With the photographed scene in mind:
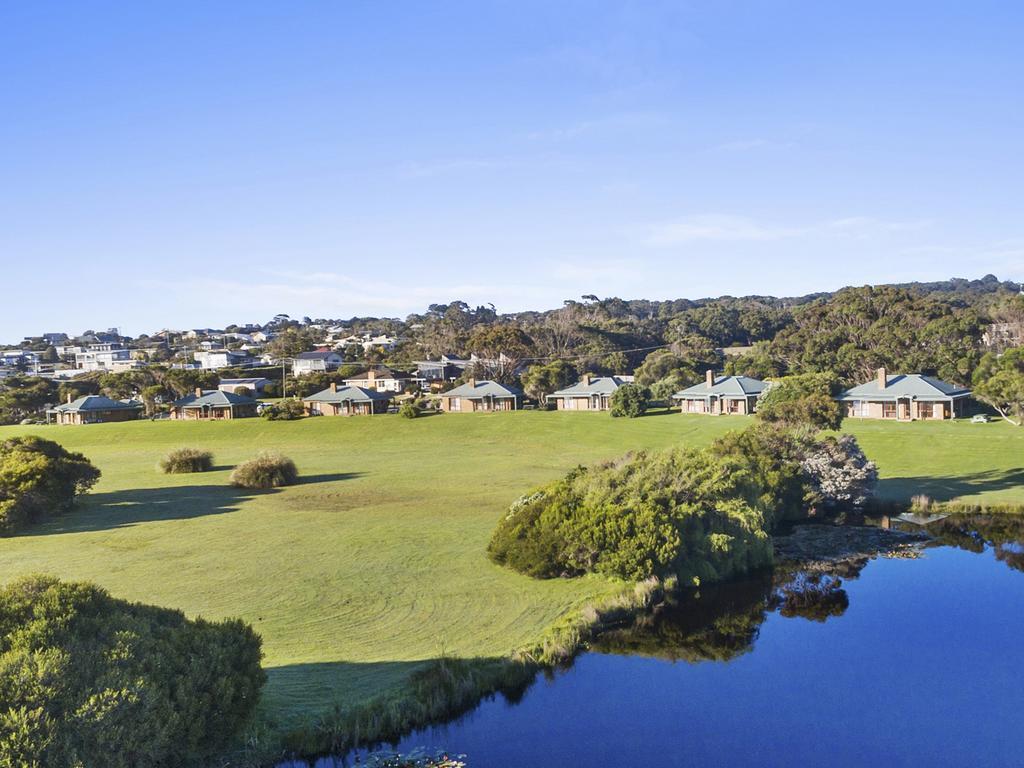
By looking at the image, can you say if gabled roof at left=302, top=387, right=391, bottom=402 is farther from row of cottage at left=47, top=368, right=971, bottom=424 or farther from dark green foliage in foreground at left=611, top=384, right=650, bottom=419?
dark green foliage in foreground at left=611, top=384, right=650, bottom=419

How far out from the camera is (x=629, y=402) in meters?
73.2

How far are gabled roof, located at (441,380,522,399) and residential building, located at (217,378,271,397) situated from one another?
26.0 metres

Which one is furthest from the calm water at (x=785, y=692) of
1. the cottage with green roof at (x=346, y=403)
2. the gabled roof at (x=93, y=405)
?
the gabled roof at (x=93, y=405)

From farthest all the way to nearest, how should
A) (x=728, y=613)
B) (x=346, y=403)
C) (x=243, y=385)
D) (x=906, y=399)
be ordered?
(x=243, y=385), (x=346, y=403), (x=906, y=399), (x=728, y=613)

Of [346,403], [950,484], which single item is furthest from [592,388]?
[950,484]

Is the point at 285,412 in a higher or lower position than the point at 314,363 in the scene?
lower

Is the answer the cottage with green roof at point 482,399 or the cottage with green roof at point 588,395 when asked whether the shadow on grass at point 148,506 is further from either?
the cottage with green roof at point 588,395

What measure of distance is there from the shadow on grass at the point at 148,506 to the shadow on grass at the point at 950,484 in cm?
2978

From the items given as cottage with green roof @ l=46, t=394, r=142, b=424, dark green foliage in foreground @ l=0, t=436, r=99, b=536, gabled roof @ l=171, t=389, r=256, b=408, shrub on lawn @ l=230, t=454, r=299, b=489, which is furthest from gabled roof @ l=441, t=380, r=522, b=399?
dark green foliage in foreground @ l=0, t=436, r=99, b=536

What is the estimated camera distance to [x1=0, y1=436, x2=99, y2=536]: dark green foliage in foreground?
36562 millimetres

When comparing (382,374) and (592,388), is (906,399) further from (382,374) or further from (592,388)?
(382,374)

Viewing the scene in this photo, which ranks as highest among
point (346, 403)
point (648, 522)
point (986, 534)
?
point (346, 403)

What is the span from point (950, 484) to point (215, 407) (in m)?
69.4

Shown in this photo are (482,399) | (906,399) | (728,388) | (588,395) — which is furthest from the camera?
(482,399)
